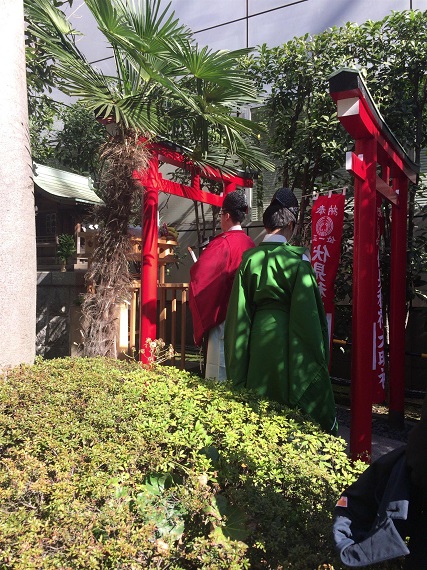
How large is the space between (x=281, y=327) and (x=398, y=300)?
2.86m

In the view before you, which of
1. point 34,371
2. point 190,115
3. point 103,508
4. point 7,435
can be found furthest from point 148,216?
point 103,508

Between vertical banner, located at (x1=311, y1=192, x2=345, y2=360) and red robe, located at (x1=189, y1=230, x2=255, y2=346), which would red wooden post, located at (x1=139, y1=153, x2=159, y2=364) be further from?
vertical banner, located at (x1=311, y1=192, x2=345, y2=360)

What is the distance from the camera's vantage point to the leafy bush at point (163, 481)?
1765 mm

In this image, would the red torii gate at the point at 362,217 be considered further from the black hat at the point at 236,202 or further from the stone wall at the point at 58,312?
the stone wall at the point at 58,312

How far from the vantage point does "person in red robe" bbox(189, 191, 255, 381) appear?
4.10 m

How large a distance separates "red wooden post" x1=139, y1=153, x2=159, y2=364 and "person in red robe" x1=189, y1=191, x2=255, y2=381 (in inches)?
66.1

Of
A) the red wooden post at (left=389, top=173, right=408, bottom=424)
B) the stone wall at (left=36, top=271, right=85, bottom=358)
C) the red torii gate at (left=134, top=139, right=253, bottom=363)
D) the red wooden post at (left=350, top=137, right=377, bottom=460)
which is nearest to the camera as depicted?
the red wooden post at (left=350, top=137, right=377, bottom=460)

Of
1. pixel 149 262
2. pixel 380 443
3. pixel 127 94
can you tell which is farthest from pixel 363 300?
pixel 127 94

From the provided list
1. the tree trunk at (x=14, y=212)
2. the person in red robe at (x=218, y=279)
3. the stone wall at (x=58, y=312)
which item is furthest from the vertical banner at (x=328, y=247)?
the stone wall at (x=58, y=312)

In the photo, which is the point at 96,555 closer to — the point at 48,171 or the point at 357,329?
the point at 357,329

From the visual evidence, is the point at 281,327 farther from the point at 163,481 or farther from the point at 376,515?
the point at 376,515

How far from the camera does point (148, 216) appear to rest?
5.87 m

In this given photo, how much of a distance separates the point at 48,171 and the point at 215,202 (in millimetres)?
6226

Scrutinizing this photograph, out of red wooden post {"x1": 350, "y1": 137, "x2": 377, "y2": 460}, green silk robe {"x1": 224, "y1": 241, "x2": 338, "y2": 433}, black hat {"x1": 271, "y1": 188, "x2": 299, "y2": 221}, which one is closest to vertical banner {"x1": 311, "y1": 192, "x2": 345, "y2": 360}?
red wooden post {"x1": 350, "y1": 137, "x2": 377, "y2": 460}
